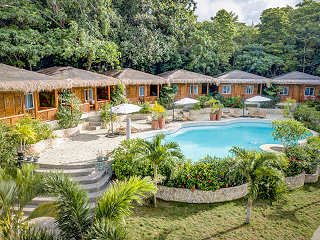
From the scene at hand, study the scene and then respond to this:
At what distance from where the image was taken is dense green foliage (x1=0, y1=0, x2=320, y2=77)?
1714cm

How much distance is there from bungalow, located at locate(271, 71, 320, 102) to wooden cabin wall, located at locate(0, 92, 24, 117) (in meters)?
21.9

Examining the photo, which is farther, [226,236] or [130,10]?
[130,10]

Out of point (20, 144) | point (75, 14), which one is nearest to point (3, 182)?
point (20, 144)

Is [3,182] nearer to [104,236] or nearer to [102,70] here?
[104,236]

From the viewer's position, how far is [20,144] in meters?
9.77

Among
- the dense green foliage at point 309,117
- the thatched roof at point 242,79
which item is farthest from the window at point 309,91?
the dense green foliage at point 309,117

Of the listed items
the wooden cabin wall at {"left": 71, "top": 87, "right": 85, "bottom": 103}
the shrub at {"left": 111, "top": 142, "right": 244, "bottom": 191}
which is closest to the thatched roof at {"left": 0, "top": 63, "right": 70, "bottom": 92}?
the wooden cabin wall at {"left": 71, "top": 87, "right": 85, "bottom": 103}

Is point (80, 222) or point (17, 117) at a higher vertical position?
point (17, 117)

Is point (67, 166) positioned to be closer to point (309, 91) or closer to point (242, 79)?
point (242, 79)

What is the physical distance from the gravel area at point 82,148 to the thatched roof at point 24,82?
3044mm

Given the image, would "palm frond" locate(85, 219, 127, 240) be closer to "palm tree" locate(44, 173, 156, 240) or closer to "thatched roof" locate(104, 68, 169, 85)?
"palm tree" locate(44, 173, 156, 240)

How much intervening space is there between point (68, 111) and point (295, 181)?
472 inches

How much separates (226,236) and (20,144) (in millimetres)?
8403

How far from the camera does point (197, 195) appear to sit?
25.9 ft
